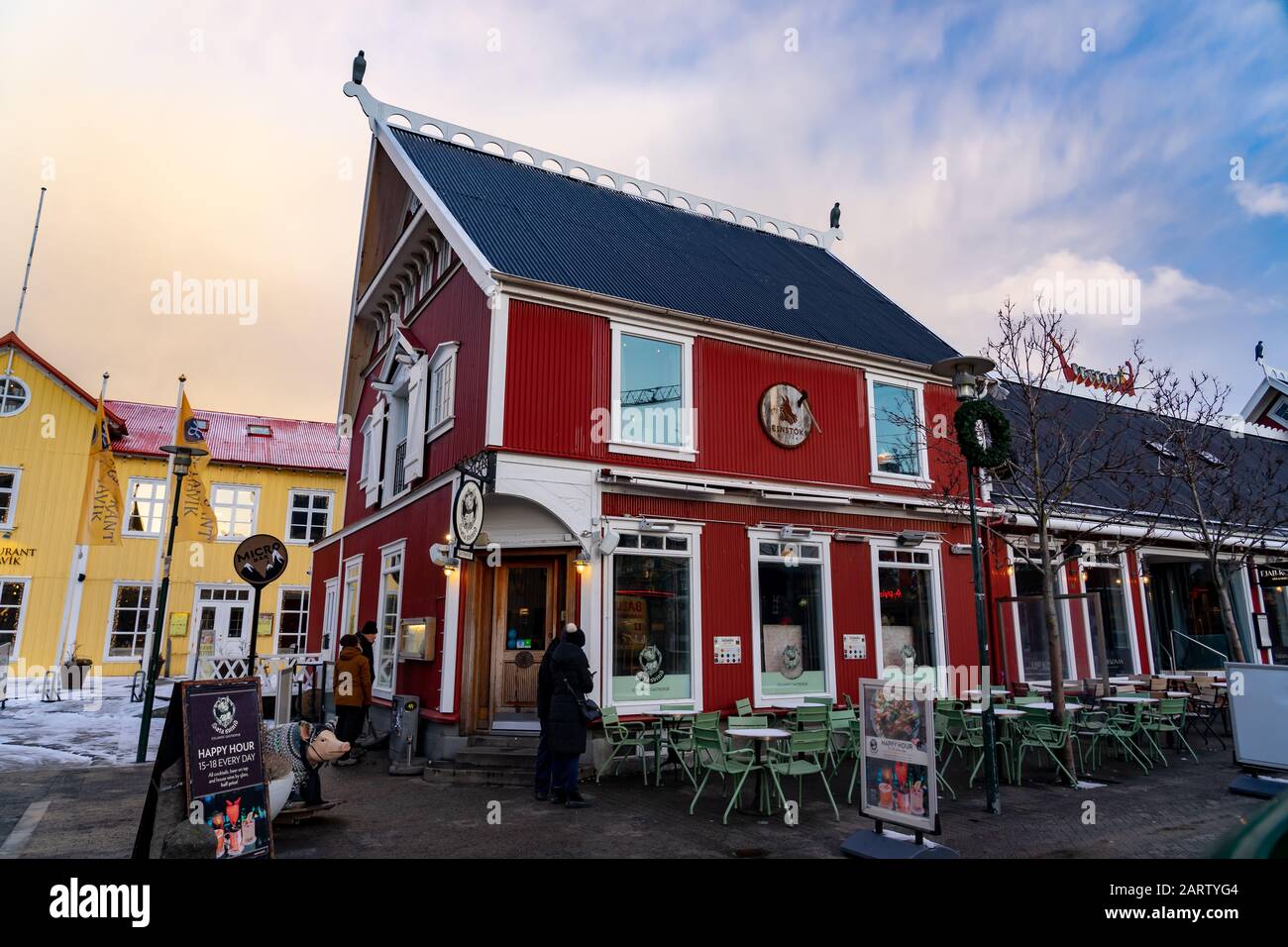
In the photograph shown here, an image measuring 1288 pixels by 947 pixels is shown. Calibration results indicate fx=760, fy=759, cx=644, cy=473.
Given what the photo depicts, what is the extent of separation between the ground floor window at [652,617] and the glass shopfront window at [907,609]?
4094 mm

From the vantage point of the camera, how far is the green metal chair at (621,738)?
33.7 ft

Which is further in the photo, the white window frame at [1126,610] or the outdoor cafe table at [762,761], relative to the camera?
the white window frame at [1126,610]

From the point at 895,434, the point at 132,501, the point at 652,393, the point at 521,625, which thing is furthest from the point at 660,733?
the point at 132,501

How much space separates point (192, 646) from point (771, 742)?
2344 cm

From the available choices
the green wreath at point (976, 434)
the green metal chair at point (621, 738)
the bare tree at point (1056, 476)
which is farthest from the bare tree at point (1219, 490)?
the green metal chair at point (621, 738)

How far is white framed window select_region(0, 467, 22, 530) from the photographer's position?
23797 millimetres

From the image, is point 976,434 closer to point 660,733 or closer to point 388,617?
point 660,733

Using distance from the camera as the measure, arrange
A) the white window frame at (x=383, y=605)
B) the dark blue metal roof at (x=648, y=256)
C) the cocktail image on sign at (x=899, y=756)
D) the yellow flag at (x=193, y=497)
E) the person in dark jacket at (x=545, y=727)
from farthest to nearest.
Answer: the yellow flag at (x=193, y=497)
the white window frame at (x=383, y=605)
the dark blue metal roof at (x=648, y=256)
the person in dark jacket at (x=545, y=727)
the cocktail image on sign at (x=899, y=756)

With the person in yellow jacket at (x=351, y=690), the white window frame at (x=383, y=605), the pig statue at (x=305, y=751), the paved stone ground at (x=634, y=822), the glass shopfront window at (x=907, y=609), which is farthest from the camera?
the glass shopfront window at (x=907, y=609)

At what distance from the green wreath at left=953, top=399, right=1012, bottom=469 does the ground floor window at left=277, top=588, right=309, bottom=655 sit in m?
25.4

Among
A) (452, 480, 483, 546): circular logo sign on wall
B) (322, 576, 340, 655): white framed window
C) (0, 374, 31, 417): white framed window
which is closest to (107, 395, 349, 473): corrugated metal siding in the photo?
(0, 374, 31, 417): white framed window

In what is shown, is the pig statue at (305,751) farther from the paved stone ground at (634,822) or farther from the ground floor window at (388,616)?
the ground floor window at (388,616)
